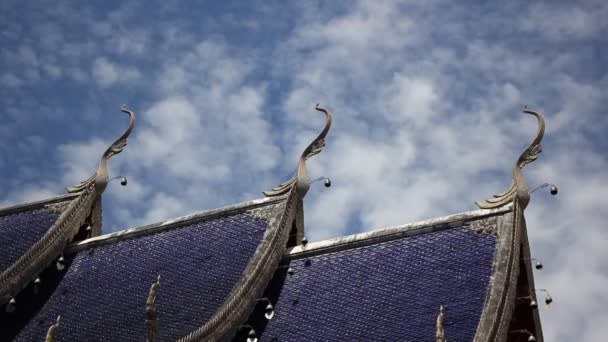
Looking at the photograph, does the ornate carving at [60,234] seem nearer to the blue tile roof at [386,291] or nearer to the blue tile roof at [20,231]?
the blue tile roof at [20,231]

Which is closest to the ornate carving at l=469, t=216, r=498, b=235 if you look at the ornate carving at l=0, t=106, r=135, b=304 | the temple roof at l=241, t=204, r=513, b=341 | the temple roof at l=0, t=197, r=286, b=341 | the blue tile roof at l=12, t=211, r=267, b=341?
the temple roof at l=241, t=204, r=513, b=341

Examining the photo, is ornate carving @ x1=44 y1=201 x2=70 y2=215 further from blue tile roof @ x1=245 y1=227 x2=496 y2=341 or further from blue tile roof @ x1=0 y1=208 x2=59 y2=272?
blue tile roof @ x1=245 y1=227 x2=496 y2=341

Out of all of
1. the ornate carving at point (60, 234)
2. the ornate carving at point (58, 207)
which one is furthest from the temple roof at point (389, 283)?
the ornate carving at point (58, 207)

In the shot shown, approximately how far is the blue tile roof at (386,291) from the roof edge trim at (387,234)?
0.11m

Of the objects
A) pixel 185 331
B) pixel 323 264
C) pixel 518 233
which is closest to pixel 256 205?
pixel 323 264

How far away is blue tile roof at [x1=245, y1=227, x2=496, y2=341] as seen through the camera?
20766 millimetres

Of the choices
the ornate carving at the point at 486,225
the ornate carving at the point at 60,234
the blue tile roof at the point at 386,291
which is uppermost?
the ornate carving at the point at 60,234

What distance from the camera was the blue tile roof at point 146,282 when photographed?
74.5 ft

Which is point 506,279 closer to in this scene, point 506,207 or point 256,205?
point 506,207

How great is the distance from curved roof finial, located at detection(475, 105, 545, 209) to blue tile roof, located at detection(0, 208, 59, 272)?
9.49m

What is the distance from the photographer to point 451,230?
22.7 metres

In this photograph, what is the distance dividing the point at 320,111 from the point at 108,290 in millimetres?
5618

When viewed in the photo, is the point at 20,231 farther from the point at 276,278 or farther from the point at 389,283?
the point at 389,283

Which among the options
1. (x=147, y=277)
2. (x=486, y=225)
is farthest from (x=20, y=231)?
(x=486, y=225)
